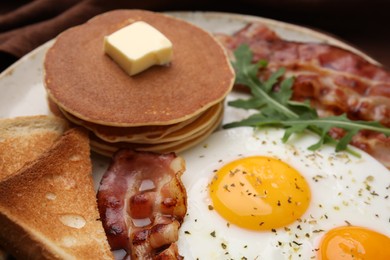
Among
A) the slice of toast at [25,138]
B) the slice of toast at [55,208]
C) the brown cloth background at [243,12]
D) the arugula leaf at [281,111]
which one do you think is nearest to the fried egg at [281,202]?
the arugula leaf at [281,111]

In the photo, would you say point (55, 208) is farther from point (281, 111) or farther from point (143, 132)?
point (281, 111)

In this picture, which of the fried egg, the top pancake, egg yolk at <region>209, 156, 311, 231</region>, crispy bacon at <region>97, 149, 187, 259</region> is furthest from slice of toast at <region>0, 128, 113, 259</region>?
egg yolk at <region>209, 156, 311, 231</region>

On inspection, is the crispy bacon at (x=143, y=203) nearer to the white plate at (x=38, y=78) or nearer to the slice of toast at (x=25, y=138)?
the white plate at (x=38, y=78)

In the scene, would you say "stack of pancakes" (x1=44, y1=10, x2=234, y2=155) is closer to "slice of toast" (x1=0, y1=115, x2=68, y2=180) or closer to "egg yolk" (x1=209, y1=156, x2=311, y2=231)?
"slice of toast" (x1=0, y1=115, x2=68, y2=180)

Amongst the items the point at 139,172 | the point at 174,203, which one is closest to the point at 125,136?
the point at 139,172

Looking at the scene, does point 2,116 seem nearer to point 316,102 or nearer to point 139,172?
point 139,172

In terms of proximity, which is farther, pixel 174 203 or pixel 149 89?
pixel 149 89
